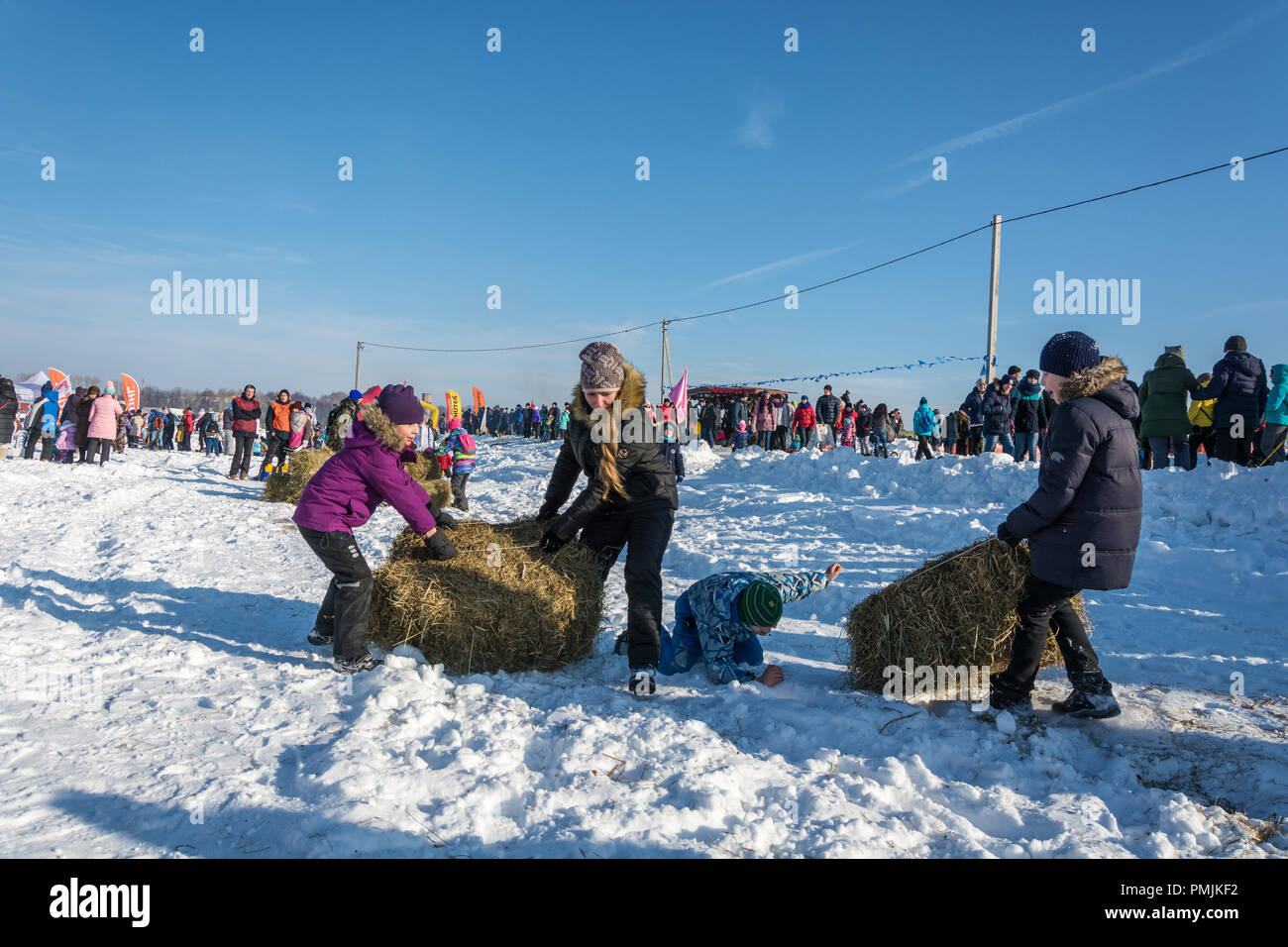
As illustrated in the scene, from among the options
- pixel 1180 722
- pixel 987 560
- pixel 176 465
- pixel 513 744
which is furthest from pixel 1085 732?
pixel 176 465

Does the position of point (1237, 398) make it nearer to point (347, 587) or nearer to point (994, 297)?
point (994, 297)

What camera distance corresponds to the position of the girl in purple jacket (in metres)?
4.40

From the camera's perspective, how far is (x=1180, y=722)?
12.9 feet

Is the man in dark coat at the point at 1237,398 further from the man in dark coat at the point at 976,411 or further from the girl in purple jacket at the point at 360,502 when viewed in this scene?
the girl in purple jacket at the point at 360,502

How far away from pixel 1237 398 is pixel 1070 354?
350 inches

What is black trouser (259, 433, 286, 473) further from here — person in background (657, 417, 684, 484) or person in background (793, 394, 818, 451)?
person in background (793, 394, 818, 451)

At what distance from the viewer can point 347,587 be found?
4.43 m

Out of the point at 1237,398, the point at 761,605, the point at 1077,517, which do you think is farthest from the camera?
the point at 1237,398

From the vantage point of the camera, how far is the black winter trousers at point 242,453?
51.5ft

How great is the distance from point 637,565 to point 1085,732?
2.59 m

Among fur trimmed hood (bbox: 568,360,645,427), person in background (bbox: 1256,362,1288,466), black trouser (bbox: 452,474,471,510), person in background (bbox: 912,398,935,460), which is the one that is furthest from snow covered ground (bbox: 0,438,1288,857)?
person in background (bbox: 912,398,935,460)

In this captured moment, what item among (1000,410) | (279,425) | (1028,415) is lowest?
(279,425)

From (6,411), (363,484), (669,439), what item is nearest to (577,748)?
(363,484)
